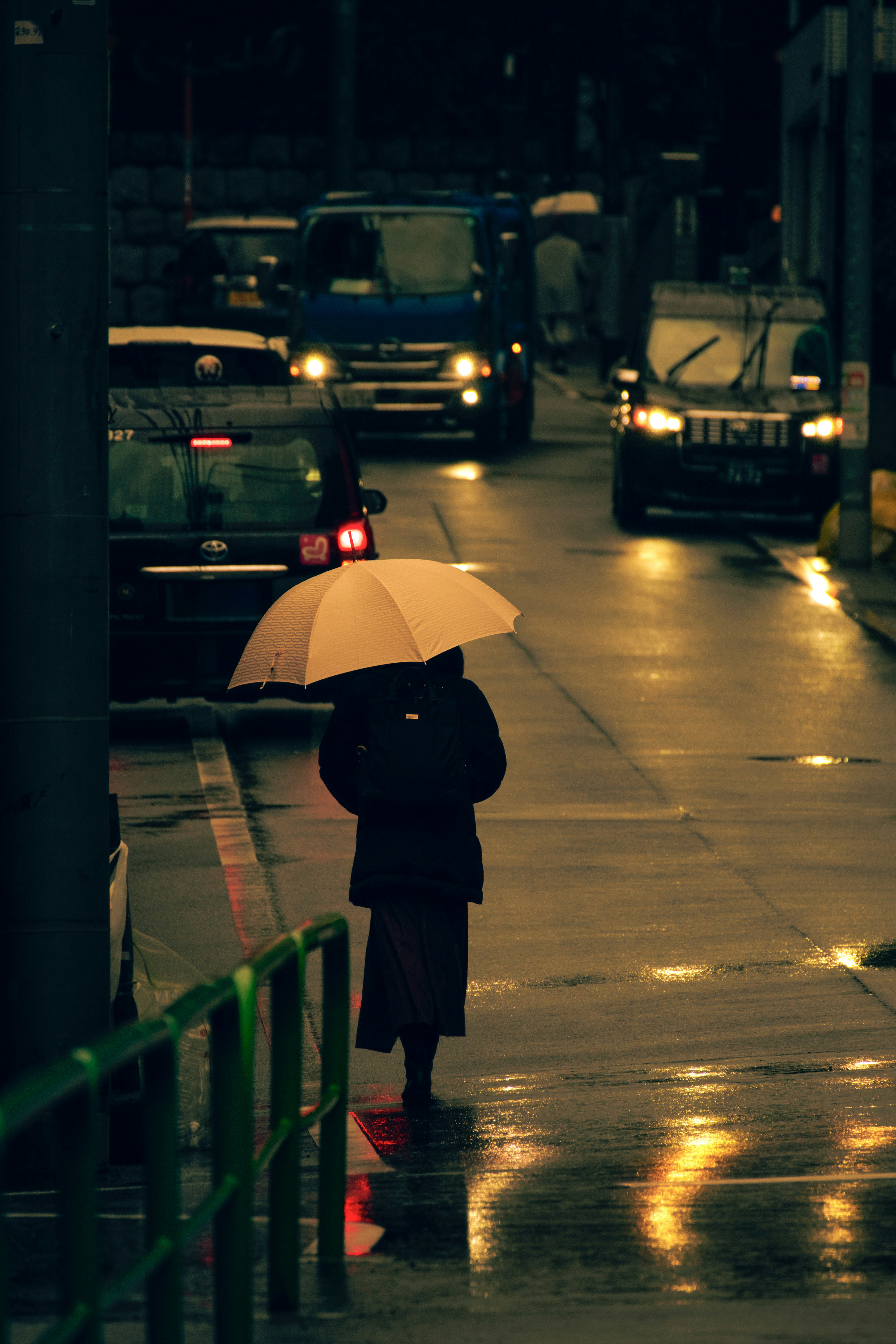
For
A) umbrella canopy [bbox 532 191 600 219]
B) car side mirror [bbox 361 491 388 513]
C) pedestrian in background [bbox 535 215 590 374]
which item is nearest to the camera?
car side mirror [bbox 361 491 388 513]

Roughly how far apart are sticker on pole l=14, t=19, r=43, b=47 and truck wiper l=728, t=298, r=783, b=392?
52.0 feet

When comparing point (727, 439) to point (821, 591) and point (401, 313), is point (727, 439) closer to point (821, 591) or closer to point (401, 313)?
point (821, 591)

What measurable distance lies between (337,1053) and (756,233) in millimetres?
36056

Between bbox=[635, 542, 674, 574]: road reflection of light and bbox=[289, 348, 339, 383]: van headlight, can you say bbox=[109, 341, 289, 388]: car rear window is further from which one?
bbox=[289, 348, 339, 383]: van headlight

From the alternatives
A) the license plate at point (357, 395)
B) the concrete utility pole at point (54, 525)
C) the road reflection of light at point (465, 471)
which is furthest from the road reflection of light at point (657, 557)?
the concrete utility pole at point (54, 525)

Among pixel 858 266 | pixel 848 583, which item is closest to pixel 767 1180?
pixel 848 583

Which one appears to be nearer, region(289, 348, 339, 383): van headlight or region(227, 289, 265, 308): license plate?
region(289, 348, 339, 383): van headlight

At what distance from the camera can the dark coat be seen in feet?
20.2

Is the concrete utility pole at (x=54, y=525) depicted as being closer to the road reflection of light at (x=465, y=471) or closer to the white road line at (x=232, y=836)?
the white road line at (x=232, y=836)

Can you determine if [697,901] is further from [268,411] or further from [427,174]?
[427,174]

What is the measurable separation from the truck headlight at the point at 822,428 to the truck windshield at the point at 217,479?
9.22 meters

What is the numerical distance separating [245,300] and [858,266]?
34.0 feet

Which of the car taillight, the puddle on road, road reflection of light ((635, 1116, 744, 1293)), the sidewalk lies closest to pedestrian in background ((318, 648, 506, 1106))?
the puddle on road

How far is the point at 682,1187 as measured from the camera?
545 cm
